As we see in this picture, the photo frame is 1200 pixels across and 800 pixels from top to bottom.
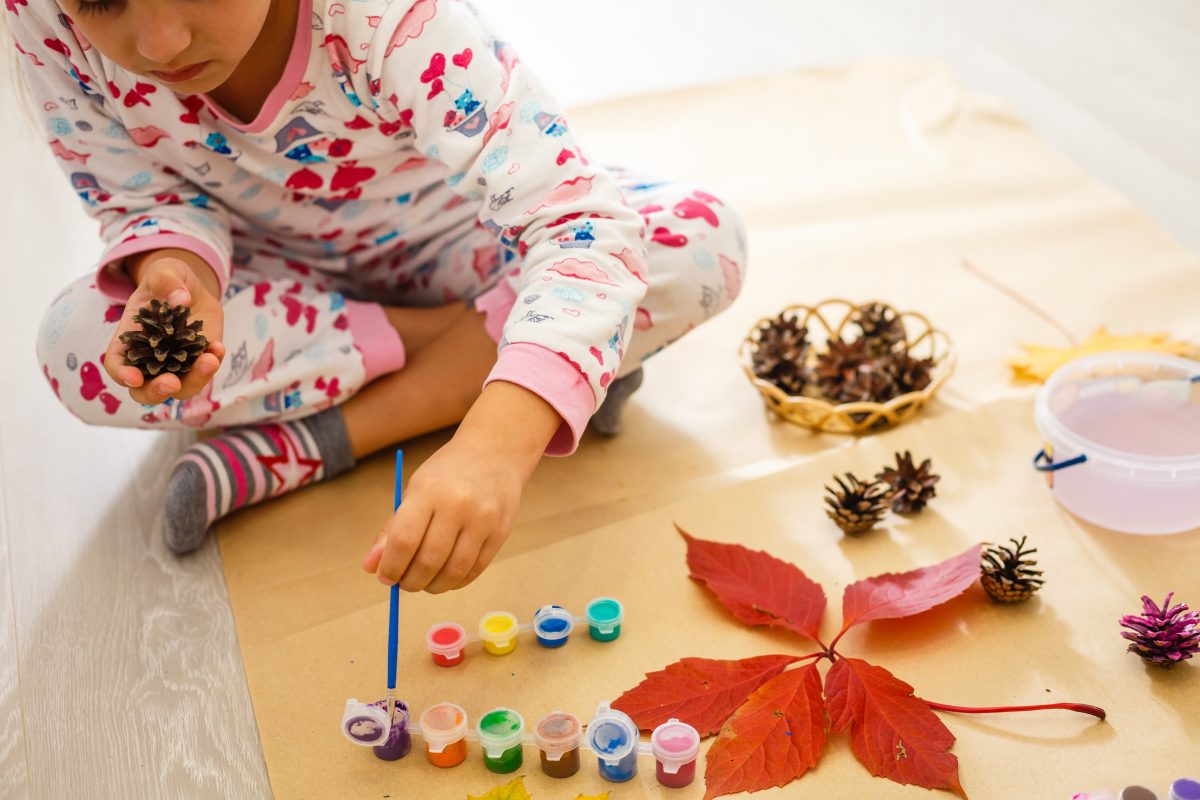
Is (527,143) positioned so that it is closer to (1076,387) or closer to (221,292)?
(221,292)

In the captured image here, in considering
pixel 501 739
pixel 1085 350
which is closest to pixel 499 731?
pixel 501 739

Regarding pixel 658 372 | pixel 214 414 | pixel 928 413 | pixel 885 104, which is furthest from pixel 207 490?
pixel 885 104

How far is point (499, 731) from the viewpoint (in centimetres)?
68

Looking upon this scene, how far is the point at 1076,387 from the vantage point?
902 mm

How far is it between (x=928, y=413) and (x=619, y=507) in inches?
11.4

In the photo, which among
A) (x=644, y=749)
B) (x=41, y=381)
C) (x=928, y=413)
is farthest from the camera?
(x=41, y=381)

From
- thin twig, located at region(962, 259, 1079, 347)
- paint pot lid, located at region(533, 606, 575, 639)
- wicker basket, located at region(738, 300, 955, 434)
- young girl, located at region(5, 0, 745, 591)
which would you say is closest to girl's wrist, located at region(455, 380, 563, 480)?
young girl, located at region(5, 0, 745, 591)

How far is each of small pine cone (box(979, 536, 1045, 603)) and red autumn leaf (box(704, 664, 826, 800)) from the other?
0.54 ft

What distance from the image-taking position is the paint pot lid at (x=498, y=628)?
76cm

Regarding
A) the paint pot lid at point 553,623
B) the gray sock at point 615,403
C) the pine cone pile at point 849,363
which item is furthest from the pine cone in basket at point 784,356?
the paint pot lid at point 553,623

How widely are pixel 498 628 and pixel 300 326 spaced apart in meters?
0.33

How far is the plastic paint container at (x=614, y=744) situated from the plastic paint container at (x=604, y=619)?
10 centimetres

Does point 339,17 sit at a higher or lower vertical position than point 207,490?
higher

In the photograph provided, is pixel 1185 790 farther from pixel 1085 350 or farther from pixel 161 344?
pixel 161 344
